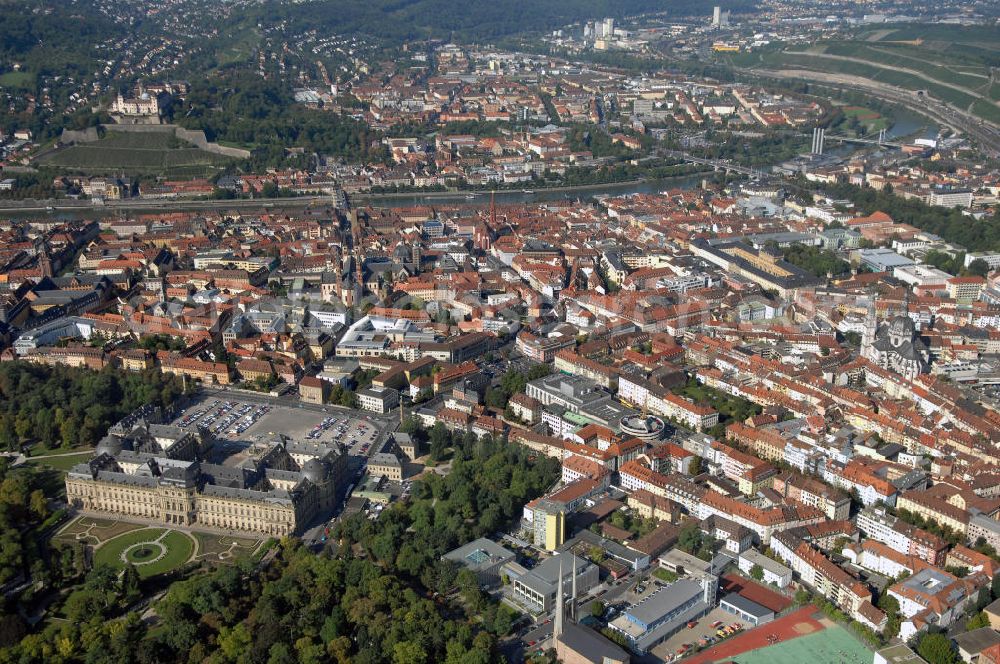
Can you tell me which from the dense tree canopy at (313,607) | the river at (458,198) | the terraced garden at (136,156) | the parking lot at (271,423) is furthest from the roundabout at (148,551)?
the terraced garden at (136,156)

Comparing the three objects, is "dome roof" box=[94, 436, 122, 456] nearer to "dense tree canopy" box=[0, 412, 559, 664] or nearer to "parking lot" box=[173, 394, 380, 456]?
"parking lot" box=[173, 394, 380, 456]

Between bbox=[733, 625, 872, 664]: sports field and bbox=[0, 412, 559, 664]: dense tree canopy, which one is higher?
bbox=[0, 412, 559, 664]: dense tree canopy

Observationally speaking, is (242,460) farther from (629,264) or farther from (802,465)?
(629,264)

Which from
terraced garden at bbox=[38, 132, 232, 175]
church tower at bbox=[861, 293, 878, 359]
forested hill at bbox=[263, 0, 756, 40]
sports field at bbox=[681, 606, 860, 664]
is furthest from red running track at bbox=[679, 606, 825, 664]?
forested hill at bbox=[263, 0, 756, 40]

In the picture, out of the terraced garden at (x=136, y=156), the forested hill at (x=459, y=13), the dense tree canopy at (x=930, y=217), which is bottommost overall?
the dense tree canopy at (x=930, y=217)

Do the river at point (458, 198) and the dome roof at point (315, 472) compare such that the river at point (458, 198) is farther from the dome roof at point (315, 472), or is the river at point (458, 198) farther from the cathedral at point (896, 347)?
the dome roof at point (315, 472)

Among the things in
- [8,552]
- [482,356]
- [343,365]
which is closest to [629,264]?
[482,356]

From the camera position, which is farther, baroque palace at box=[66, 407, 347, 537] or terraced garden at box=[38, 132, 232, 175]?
terraced garden at box=[38, 132, 232, 175]
